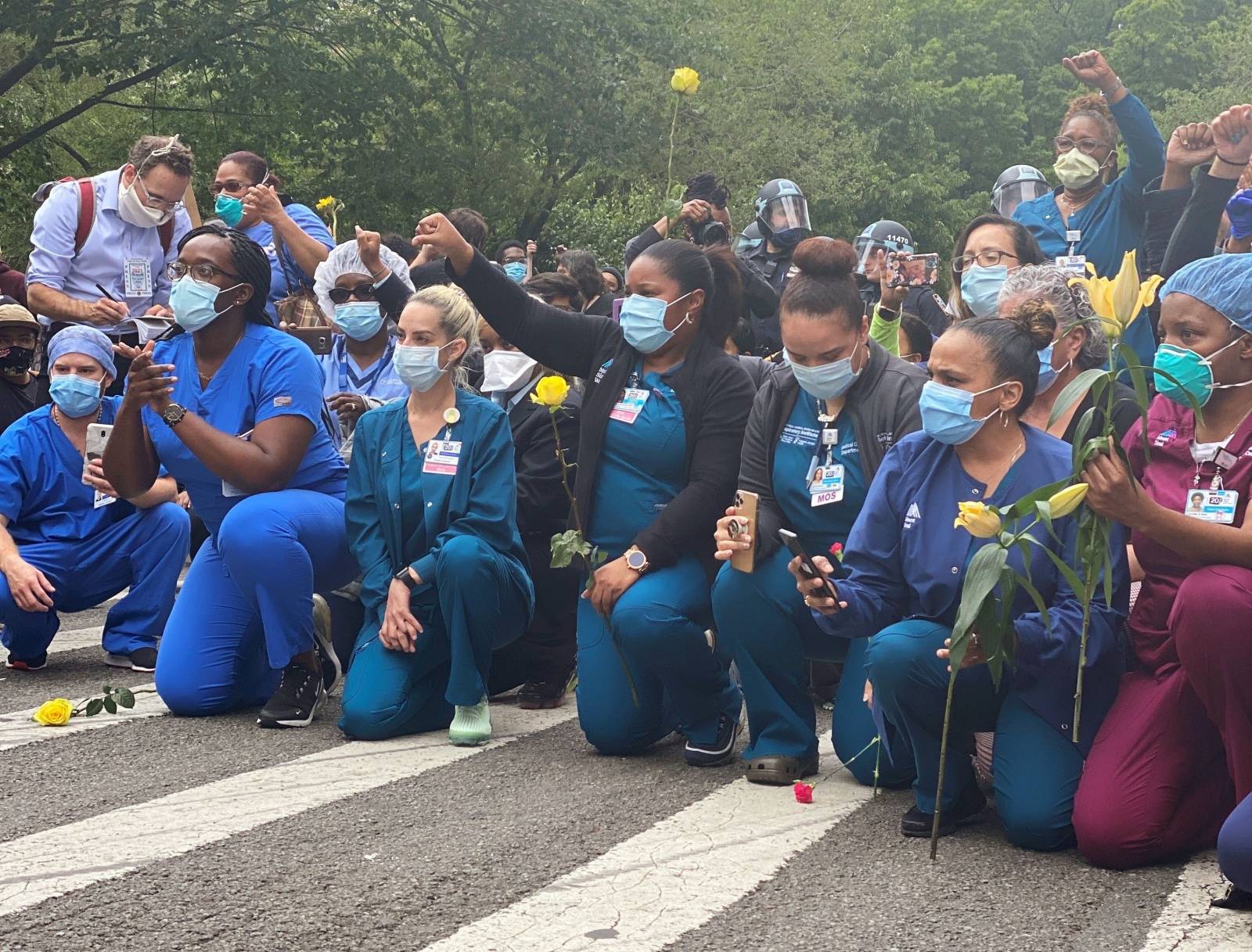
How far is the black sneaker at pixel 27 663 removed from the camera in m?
7.74

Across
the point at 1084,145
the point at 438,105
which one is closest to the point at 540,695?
the point at 1084,145

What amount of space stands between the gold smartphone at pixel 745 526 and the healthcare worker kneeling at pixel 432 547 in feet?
3.82

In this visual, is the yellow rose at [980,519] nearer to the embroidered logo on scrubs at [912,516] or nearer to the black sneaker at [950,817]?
the embroidered logo on scrubs at [912,516]

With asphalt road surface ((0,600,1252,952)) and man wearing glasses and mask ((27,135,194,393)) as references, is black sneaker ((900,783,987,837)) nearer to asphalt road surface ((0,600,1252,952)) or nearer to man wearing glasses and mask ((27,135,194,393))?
asphalt road surface ((0,600,1252,952))

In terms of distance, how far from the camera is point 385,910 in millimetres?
4199

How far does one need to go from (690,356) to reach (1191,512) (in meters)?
2.22

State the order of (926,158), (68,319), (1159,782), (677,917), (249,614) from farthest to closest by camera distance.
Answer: (926,158) < (68,319) < (249,614) < (1159,782) < (677,917)

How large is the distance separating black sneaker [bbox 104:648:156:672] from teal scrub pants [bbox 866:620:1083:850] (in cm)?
395

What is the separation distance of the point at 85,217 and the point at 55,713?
3546 millimetres

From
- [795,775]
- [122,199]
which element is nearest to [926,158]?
[122,199]

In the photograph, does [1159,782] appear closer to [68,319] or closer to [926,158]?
[68,319]

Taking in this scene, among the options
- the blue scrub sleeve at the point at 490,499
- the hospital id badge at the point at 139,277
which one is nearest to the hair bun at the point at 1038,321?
the blue scrub sleeve at the point at 490,499

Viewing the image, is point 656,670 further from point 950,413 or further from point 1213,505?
point 1213,505

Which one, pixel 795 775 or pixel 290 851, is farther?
pixel 795 775
